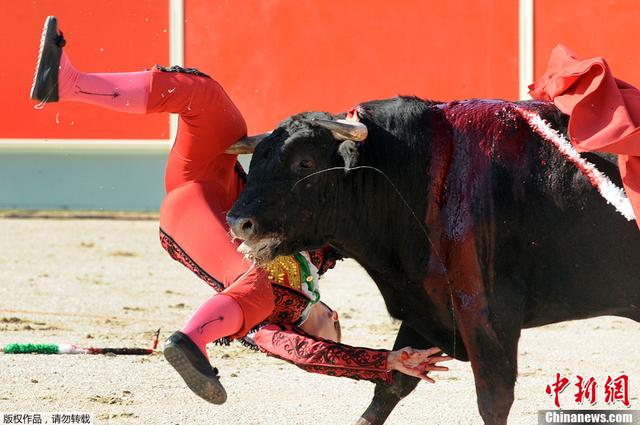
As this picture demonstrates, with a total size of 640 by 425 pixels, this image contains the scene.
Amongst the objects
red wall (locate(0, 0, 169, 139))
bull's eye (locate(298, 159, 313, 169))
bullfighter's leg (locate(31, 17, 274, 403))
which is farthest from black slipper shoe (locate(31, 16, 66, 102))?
red wall (locate(0, 0, 169, 139))

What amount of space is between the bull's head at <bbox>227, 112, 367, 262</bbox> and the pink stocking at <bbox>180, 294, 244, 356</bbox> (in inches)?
5.8

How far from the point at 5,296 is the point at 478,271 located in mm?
3670

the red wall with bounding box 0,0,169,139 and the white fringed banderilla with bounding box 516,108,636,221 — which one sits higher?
the red wall with bounding box 0,0,169,139

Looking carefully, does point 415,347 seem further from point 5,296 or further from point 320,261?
point 5,296

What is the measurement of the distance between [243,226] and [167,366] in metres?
1.65

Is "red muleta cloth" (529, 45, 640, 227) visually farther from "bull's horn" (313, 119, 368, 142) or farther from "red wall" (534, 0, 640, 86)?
"red wall" (534, 0, 640, 86)

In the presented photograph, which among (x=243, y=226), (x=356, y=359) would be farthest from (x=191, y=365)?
(x=356, y=359)

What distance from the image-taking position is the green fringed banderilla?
4.78 m

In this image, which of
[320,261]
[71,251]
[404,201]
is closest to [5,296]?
[71,251]

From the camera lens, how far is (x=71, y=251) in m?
7.91

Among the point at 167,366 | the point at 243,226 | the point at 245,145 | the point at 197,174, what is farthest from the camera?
the point at 167,366

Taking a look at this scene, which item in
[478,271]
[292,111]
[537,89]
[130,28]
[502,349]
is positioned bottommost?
[502,349]

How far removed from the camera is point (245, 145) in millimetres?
3473

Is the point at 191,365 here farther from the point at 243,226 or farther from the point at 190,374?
the point at 243,226
